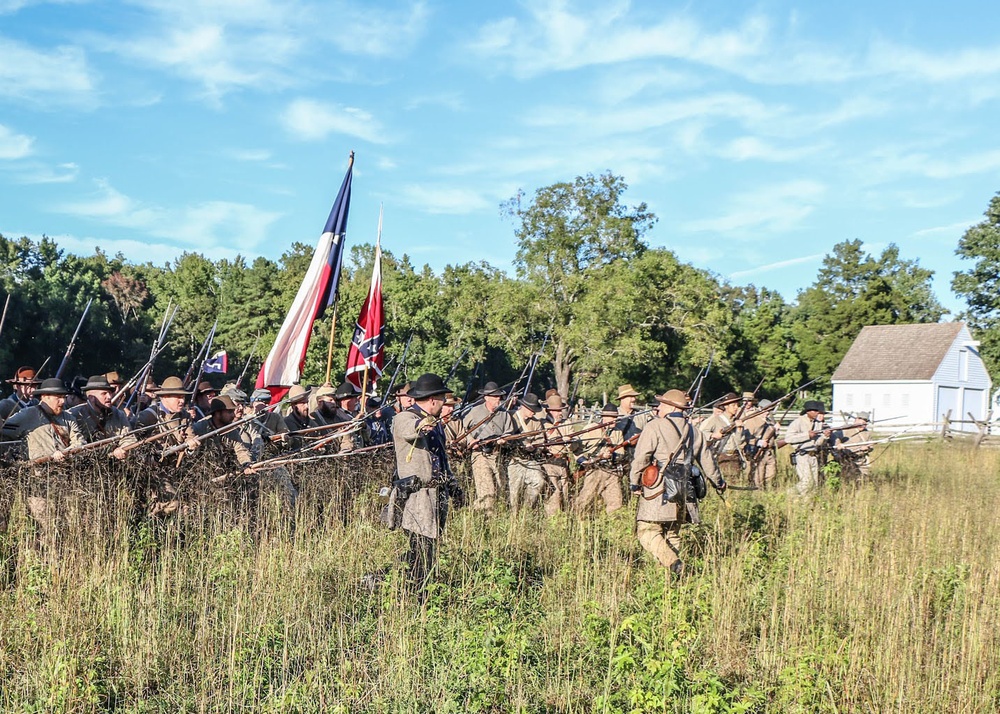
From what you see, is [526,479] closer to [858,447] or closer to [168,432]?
[168,432]

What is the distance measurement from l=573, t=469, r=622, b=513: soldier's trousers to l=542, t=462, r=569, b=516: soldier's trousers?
0.22m

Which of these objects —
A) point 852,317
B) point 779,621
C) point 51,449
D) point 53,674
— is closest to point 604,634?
point 779,621

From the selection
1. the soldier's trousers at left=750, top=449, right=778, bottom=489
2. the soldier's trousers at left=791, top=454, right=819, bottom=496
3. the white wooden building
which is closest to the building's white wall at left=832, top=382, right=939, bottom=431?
the white wooden building

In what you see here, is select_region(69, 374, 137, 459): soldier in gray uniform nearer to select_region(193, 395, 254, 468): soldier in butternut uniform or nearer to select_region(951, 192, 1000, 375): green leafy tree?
select_region(193, 395, 254, 468): soldier in butternut uniform

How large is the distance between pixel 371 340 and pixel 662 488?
4.60 m

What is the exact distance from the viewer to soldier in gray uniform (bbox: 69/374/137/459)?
9281 mm

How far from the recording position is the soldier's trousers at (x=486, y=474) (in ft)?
40.8

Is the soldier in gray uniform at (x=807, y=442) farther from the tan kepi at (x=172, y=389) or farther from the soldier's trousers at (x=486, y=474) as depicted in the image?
the tan kepi at (x=172, y=389)

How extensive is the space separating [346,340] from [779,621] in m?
52.2

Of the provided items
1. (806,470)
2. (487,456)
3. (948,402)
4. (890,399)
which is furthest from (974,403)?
(487,456)

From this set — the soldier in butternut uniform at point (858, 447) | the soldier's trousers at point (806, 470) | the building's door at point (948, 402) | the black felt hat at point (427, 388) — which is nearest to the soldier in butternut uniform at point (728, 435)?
the soldier's trousers at point (806, 470)

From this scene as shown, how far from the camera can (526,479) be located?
13.3 meters

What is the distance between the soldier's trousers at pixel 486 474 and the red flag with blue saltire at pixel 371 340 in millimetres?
1678

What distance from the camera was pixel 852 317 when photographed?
71.4m
